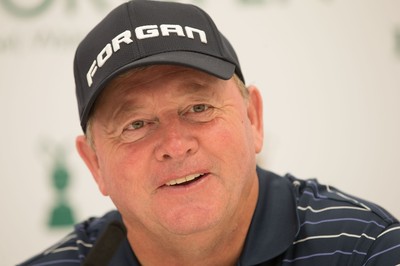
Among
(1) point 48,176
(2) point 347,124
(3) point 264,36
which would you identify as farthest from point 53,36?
(2) point 347,124

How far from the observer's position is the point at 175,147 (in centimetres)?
112

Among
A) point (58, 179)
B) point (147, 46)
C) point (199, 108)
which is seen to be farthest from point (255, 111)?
point (58, 179)

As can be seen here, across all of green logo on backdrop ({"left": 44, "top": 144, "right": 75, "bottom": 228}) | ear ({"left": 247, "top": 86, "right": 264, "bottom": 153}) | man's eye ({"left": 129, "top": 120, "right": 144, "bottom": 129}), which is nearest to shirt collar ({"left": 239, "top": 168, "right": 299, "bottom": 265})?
ear ({"left": 247, "top": 86, "right": 264, "bottom": 153})

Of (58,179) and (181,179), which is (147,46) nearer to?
(181,179)

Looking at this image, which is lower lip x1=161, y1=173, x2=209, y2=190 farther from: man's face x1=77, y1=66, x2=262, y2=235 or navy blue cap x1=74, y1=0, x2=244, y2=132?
navy blue cap x1=74, y1=0, x2=244, y2=132

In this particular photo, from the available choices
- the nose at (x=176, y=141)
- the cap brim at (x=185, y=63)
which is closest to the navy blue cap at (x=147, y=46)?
the cap brim at (x=185, y=63)

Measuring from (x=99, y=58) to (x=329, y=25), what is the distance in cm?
98

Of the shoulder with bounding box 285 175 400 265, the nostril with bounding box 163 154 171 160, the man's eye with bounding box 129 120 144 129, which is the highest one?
the man's eye with bounding box 129 120 144 129

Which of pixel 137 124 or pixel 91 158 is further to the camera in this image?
pixel 91 158

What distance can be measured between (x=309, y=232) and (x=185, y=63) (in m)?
0.41

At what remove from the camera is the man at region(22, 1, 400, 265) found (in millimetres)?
1148

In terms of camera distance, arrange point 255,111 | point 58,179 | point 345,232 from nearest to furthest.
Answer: point 345,232
point 255,111
point 58,179

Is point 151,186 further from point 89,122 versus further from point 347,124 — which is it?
point 347,124

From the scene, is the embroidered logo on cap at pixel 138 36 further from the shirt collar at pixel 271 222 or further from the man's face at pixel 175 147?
the shirt collar at pixel 271 222
